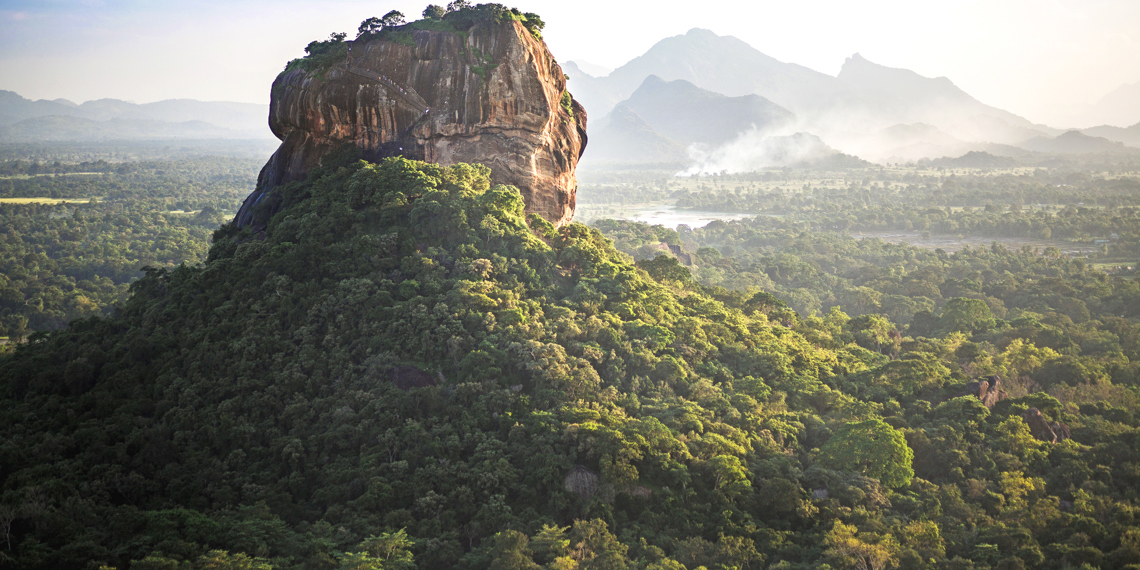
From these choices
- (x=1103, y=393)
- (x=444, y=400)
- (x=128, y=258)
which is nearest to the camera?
(x=444, y=400)

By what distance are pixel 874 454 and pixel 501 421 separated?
484 inches

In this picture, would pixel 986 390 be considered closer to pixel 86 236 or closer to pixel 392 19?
pixel 392 19

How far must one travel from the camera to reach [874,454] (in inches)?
920

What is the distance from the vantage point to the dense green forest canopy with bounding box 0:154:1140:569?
19094 mm

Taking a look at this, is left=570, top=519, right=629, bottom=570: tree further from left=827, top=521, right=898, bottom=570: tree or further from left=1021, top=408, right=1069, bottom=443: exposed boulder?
left=1021, top=408, right=1069, bottom=443: exposed boulder

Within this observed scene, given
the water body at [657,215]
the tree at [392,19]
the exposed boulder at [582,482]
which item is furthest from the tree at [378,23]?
the water body at [657,215]

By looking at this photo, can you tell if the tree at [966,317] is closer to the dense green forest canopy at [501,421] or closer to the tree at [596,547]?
the dense green forest canopy at [501,421]

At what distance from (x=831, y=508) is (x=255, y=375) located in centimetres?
1955

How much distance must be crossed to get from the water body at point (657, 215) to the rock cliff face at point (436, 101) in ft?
244

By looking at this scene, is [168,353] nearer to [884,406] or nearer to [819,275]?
[884,406]

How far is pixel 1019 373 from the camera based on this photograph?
32.5 m

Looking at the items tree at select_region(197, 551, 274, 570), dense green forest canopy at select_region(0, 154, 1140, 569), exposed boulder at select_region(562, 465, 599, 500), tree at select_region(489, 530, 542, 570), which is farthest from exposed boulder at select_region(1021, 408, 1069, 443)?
tree at select_region(197, 551, 274, 570)

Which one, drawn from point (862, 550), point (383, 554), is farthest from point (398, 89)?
point (862, 550)

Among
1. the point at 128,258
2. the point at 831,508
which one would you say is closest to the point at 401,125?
the point at 831,508
